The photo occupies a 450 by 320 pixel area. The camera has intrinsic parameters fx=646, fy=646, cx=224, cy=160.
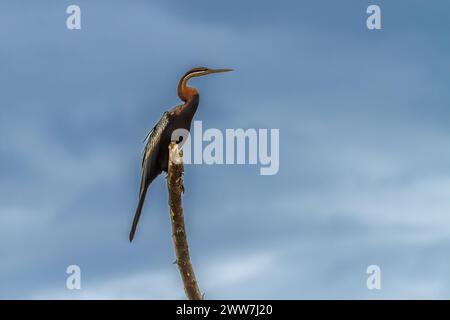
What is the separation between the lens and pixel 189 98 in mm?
12062

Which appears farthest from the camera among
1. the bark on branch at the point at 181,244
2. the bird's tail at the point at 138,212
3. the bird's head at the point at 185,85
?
the bird's head at the point at 185,85

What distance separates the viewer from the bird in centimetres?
1202

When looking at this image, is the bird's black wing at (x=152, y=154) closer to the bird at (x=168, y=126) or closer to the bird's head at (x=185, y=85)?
the bird at (x=168, y=126)

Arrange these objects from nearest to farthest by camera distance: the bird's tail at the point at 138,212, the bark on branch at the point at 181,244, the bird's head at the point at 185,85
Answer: the bark on branch at the point at 181,244
the bird's tail at the point at 138,212
the bird's head at the point at 185,85

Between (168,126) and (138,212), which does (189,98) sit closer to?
(168,126)

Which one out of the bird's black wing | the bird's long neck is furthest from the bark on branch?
the bird's long neck

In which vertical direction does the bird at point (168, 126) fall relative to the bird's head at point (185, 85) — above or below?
below

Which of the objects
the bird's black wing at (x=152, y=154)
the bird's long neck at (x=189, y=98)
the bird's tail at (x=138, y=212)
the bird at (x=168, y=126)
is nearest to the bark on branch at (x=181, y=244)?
the bird's tail at (x=138, y=212)

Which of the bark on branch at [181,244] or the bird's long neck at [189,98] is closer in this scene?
the bark on branch at [181,244]

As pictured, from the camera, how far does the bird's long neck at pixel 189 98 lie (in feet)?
39.3
